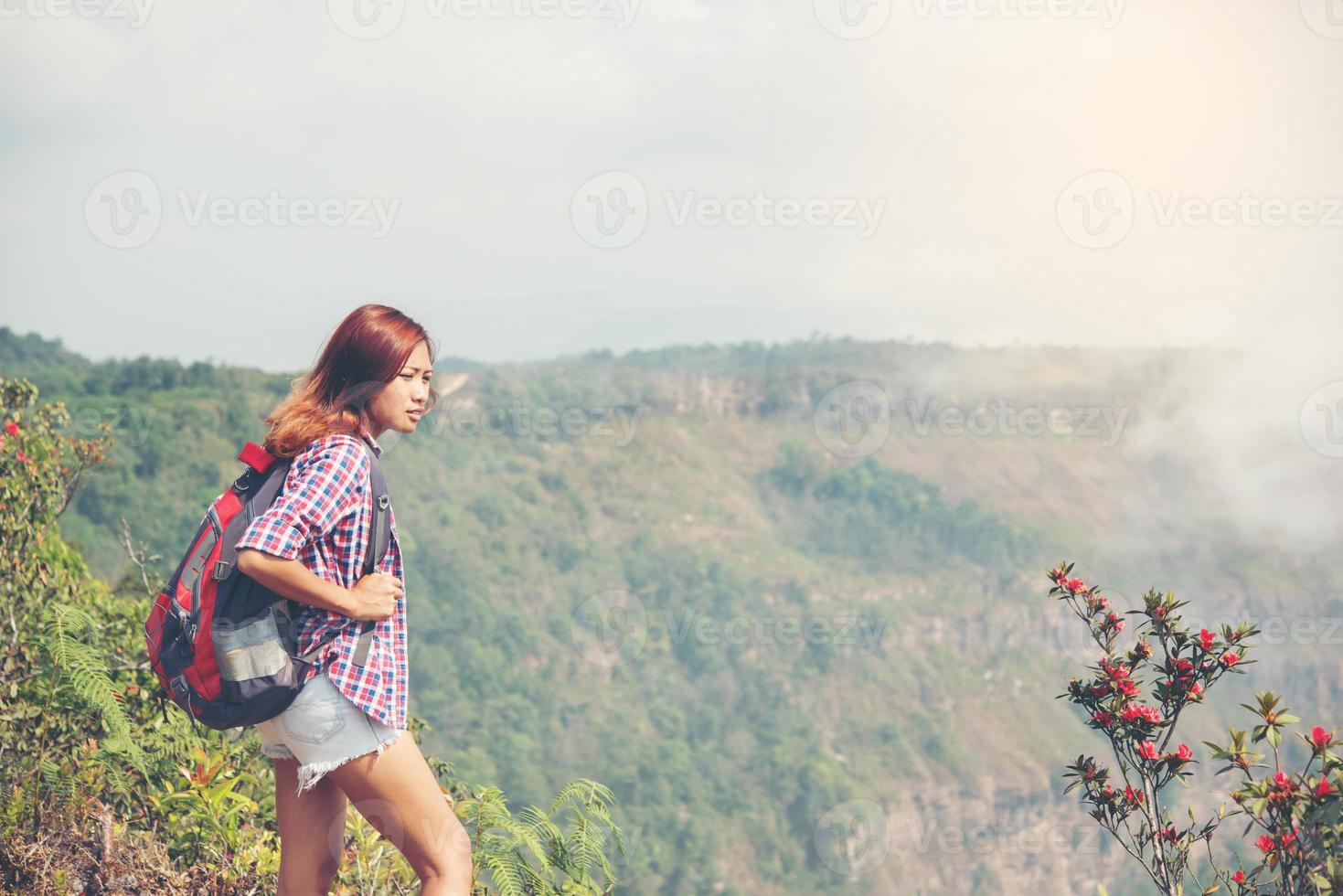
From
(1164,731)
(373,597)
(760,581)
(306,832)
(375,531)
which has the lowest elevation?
(760,581)

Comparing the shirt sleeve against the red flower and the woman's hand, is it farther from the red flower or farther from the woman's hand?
the red flower

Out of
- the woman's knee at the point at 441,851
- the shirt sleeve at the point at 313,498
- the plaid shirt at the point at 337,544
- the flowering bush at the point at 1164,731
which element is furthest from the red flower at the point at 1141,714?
the shirt sleeve at the point at 313,498

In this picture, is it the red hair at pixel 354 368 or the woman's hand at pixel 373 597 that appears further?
the red hair at pixel 354 368

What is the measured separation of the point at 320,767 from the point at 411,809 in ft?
0.61

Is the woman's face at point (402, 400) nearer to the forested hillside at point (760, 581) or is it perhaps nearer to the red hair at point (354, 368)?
the red hair at point (354, 368)

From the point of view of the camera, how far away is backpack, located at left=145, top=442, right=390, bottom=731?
7.00 feet

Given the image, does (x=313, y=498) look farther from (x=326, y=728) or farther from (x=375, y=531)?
(x=326, y=728)

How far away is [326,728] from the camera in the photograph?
7.22 feet

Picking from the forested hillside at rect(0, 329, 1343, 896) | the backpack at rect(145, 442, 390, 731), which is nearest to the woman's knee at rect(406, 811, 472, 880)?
the backpack at rect(145, 442, 390, 731)

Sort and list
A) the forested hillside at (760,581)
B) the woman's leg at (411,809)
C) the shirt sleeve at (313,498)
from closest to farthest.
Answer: the shirt sleeve at (313,498) < the woman's leg at (411,809) < the forested hillside at (760,581)

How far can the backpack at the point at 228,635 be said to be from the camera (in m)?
2.13

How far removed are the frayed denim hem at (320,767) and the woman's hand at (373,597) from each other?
22 cm

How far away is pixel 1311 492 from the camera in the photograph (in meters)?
81.5

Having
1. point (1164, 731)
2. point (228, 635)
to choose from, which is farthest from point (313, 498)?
point (1164, 731)
